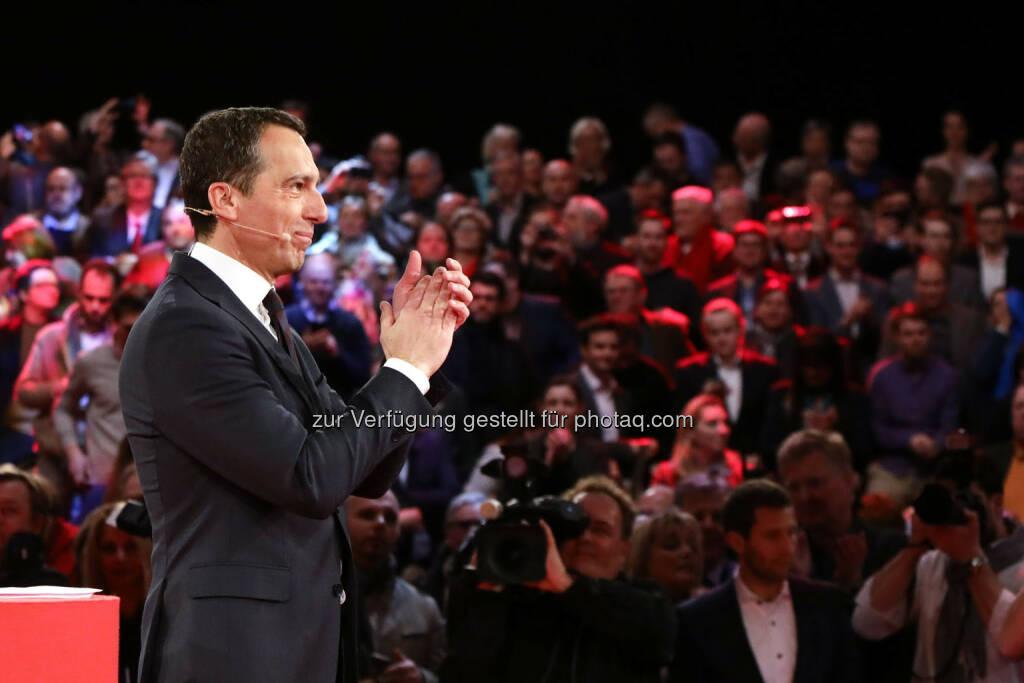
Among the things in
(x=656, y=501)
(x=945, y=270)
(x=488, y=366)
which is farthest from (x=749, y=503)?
(x=945, y=270)

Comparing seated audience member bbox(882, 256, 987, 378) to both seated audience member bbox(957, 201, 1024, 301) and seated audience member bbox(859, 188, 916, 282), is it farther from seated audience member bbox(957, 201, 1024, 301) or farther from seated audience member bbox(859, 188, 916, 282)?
seated audience member bbox(859, 188, 916, 282)

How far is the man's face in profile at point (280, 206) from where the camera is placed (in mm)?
2180

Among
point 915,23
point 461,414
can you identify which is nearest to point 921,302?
point 461,414

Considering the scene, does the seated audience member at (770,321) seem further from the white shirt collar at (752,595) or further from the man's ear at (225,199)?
the man's ear at (225,199)

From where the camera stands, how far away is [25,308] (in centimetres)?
772

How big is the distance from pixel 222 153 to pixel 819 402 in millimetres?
5129

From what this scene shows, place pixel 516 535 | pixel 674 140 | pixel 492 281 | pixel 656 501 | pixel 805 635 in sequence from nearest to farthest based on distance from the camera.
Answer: pixel 516 535
pixel 805 635
pixel 656 501
pixel 492 281
pixel 674 140

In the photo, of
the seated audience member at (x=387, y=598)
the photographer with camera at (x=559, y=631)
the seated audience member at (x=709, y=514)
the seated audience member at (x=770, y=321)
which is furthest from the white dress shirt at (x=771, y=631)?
the seated audience member at (x=770, y=321)

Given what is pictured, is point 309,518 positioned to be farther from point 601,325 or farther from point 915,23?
point 915,23

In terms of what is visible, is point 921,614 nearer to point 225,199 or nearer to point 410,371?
point 410,371

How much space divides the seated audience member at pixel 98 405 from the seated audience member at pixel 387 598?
1.82m

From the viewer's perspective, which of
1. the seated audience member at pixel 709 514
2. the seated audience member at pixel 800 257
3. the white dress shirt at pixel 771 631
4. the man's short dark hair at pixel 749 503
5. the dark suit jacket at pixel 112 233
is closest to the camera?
the white dress shirt at pixel 771 631

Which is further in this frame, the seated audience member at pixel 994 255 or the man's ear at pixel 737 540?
the seated audience member at pixel 994 255

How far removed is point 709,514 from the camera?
18.0ft
